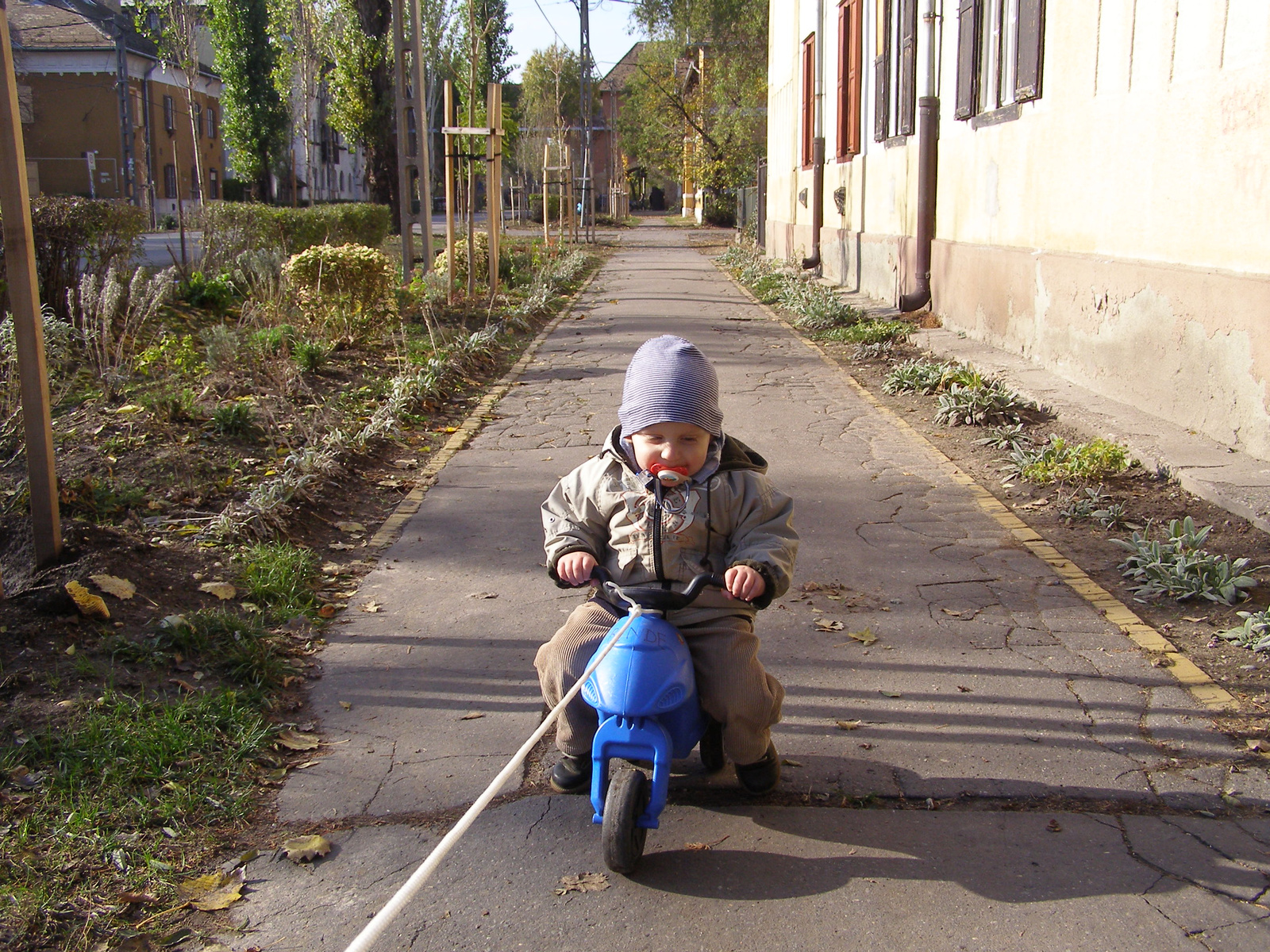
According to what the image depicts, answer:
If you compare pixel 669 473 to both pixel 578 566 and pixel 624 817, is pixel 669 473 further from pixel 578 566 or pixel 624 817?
pixel 624 817

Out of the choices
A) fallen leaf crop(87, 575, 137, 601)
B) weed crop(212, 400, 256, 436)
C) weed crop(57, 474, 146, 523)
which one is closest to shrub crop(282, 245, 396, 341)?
weed crop(212, 400, 256, 436)

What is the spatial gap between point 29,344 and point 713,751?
123 inches

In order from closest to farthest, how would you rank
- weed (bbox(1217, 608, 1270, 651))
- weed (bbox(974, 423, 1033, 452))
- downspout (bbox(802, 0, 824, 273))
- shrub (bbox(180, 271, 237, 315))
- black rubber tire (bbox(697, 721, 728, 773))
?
black rubber tire (bbox(697, 721, 728, 773)), weed (bbox(1217, 608, 1270, 651)), weed (bbox(974, 423, 1033, 452)), shrub (bbox(180, 271, 237, 315)), downspout (bbox(802, 0, 824, 273))

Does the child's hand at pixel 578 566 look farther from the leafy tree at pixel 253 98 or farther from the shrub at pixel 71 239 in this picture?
the leafy tree at pixel 253 98

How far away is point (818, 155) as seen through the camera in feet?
63.3

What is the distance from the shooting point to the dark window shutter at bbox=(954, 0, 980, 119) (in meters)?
10.6

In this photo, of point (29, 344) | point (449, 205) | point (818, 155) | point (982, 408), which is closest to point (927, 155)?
point (982, 408)

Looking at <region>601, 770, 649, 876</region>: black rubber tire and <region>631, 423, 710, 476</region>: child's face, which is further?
<region>631, 423, 710, 476</region>: child's face

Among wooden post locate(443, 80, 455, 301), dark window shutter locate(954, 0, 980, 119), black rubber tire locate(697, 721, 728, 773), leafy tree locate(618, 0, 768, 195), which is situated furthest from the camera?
leafy tree locate(618, 0, 768, 195)

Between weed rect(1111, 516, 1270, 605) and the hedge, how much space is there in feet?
32.0

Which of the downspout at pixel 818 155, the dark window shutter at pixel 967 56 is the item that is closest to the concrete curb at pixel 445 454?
the dark window shutter at pixel 967 56

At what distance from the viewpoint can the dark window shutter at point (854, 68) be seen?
1650 cm

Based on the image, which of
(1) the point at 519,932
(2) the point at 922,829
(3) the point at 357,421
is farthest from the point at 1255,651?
(3) the point at 357,421

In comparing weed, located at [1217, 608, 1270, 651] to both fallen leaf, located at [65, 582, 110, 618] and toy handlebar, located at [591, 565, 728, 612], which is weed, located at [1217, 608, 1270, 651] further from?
fallen leaf, located at [65, 582, 110, 618]
